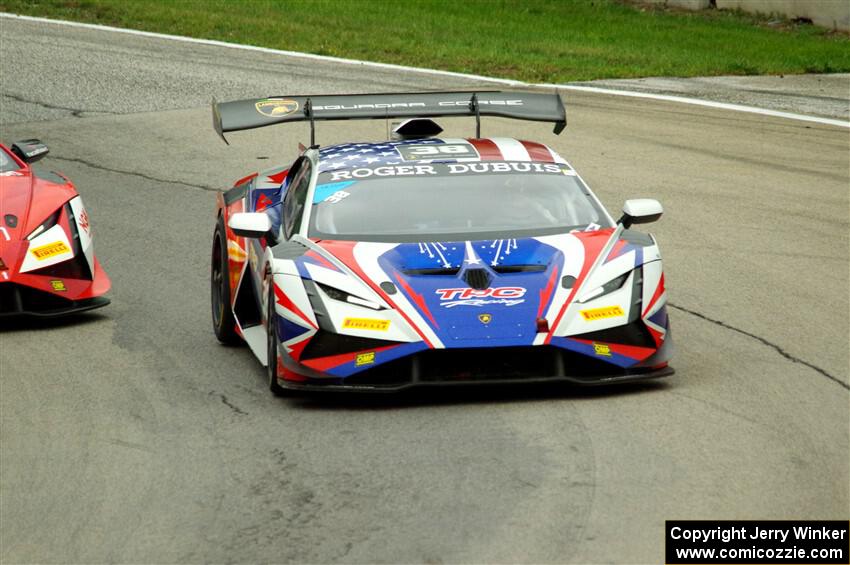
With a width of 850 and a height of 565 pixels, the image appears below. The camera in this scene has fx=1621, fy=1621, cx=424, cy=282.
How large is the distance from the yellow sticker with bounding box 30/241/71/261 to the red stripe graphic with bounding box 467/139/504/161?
9.14 feet

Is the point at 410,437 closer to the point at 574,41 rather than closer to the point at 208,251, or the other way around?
the point at 208,251

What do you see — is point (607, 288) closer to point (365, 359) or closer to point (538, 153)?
point (365, 359)

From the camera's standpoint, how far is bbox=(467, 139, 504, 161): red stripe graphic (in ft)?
31.9

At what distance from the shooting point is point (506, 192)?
30.6ft

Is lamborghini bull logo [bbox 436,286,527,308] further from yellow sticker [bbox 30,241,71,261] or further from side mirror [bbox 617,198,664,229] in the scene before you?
yellow sticker [bbox 30,241,71,261]

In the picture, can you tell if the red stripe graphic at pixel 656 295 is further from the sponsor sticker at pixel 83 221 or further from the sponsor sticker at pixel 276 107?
the sponsor sticker at pixel 83 221

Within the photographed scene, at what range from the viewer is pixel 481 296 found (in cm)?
814

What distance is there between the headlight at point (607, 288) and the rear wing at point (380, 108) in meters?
2.39

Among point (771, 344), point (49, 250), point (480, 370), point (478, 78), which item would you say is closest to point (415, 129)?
point (49, 250)

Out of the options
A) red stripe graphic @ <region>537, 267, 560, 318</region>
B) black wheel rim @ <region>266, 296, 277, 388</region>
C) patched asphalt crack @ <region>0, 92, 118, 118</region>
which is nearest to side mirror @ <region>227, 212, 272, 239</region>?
black wheel rim @ <region>266, 296, 277, 388</region>

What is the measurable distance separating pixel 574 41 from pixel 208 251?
49.4ft

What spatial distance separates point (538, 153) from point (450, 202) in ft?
3.08

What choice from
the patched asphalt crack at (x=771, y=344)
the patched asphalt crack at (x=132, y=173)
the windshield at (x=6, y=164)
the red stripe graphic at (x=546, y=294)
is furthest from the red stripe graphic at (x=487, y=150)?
the patched asphalt crack at (x=132, y=173)

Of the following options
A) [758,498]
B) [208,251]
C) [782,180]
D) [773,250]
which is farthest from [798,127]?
[758,498]
